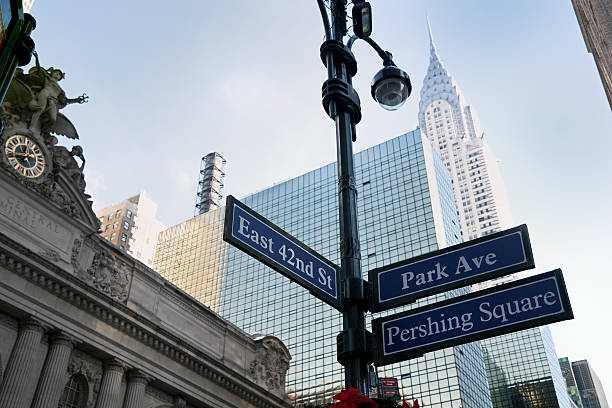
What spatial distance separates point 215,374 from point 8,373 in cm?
1040

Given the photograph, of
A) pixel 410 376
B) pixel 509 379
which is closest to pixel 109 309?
pixel 410 376

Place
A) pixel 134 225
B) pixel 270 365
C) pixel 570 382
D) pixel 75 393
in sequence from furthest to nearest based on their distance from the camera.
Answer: pixel 570 382 → pixel 134 225 → pixel 270 365 → pixel 75 393

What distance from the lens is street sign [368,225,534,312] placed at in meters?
7.42

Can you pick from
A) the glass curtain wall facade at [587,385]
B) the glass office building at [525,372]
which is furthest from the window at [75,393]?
the glass curtain wall facade at [587,385]

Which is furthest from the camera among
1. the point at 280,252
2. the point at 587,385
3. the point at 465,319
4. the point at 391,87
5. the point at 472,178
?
the point at 472,178

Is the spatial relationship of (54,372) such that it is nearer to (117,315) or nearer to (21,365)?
(21,365)

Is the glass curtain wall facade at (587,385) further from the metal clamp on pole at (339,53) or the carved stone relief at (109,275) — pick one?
the metal clamp on pole at (339,53)

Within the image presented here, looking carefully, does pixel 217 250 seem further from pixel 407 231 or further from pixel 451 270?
pixel 451 270

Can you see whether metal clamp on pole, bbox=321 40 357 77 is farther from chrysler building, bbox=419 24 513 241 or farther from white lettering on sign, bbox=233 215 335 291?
chrysler building, bbox=419 24 513 241

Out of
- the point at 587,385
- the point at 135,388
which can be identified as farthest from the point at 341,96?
the point at 587,385

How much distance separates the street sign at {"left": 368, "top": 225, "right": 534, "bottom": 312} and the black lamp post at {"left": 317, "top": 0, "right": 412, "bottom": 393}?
1.00ft

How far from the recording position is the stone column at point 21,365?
20.5 metres

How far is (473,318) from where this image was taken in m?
7.22

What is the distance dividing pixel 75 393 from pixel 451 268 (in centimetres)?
2040
